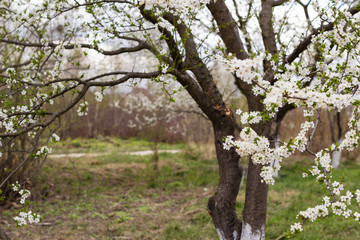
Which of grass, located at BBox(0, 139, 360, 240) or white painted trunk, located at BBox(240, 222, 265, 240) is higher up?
white painted trunk, located at BBox(240, 222, 265, 240)

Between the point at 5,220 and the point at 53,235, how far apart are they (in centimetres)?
126

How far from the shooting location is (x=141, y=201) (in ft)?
26.0

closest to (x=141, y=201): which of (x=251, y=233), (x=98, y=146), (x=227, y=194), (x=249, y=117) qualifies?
(x=227, y=194)

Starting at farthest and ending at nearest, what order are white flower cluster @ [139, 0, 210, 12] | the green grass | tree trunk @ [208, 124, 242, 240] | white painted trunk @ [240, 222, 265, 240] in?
the green grass → tree trunk @ [208, 124, 242, 240] → white painted trunk @ [240, 222, 265, 240] → white flower cluster @ [139, 0, 210, 12]

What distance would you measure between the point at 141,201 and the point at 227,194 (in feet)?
12.9

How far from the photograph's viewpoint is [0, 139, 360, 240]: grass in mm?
5703

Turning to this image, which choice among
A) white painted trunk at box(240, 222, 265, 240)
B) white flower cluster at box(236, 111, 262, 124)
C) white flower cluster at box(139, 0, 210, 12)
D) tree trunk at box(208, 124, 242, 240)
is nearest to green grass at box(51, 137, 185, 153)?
tree trunk at box(208, 124, 242, 240)

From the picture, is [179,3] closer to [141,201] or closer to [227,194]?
[227,194]

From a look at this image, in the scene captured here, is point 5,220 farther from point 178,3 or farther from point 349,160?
point 349,160

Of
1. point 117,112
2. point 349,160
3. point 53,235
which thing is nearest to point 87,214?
point 53,235

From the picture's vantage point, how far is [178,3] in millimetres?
3102

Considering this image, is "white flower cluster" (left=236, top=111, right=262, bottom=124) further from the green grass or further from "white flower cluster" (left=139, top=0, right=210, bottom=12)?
the green grass

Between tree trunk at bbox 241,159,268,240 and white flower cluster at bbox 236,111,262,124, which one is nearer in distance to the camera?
white flower cluster at bbox 236,111,262,124

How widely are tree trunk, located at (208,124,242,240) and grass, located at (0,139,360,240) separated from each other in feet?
3.45
